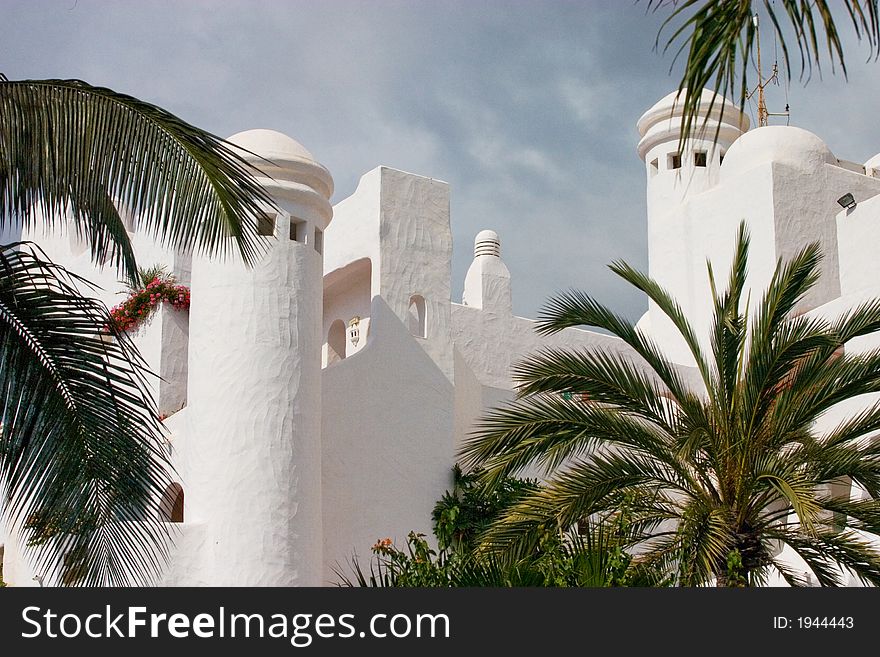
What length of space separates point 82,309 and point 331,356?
13506 mm

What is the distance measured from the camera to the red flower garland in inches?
762

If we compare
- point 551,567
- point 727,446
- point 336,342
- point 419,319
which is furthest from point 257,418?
point 336,342

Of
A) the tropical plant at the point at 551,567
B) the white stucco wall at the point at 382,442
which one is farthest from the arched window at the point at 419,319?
the tropical plant at the point at 551,567

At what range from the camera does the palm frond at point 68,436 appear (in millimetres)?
7914

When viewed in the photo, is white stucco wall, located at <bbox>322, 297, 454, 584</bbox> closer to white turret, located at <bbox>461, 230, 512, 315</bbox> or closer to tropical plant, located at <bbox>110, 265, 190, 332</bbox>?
white turret, located at <bbox>461, 230, 512, 315</bbox>

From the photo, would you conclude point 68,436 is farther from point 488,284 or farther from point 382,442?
point 488,284

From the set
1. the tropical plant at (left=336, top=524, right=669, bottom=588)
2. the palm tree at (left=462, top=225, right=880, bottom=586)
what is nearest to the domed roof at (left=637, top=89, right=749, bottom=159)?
the palm tree at (left=462, top=225, right=880, bottom=586)

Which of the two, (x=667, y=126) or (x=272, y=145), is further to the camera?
(x=667, y=126)

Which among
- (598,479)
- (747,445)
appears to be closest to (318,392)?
(598,479)

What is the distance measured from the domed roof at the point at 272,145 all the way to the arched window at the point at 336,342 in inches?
208

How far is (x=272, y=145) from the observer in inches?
656

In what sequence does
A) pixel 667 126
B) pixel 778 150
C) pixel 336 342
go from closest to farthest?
pixel 336 342
pixel 778 150
pixel 667 126

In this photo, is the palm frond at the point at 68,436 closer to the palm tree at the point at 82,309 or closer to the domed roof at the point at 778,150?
the palm tree at the point at 82,309

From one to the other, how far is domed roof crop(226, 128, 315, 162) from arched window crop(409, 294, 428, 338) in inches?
108
